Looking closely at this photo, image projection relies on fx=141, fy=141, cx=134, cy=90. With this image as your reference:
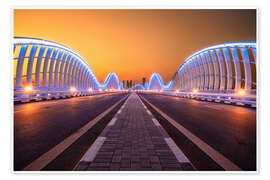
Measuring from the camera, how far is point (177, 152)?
3000 millimetres

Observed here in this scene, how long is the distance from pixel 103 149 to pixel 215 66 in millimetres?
28656

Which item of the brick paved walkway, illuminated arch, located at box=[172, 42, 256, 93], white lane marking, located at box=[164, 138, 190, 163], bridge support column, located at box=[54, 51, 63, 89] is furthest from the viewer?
bridge support column, located at box=[54, 51, 63, 89]

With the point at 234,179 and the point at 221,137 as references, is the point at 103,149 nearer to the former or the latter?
the point at 234,179

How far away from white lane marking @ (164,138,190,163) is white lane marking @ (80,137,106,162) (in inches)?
65.2

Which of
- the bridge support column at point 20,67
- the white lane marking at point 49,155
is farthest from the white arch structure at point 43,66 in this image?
the white lane marking at point 49,155

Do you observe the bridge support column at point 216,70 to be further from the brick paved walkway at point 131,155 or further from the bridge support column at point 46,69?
the bridge support column at point 46,69

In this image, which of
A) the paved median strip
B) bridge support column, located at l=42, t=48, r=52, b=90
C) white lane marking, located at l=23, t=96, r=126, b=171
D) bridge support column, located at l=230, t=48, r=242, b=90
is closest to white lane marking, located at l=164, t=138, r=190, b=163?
the paved median strip

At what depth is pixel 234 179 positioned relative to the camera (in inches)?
98.0

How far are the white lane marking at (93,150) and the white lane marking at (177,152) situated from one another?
1.66 metres

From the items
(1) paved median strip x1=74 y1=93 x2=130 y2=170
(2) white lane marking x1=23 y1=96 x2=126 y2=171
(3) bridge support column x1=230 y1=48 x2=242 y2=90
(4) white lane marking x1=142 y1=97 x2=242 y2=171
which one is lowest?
(4) white lane marking x1=142 y1=97 x2=242 y2=171

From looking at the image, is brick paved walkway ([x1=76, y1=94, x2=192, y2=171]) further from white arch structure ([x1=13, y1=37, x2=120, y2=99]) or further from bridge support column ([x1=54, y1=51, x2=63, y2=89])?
bridge support column ([x1=54, y1=51, x2=63, y2=89])

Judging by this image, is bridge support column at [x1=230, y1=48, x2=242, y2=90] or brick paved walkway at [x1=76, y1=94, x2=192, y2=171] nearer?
brick paved walkway at [x1=76, y1=94, x2=192, y2=171]

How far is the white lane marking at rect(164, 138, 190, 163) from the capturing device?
268cm
